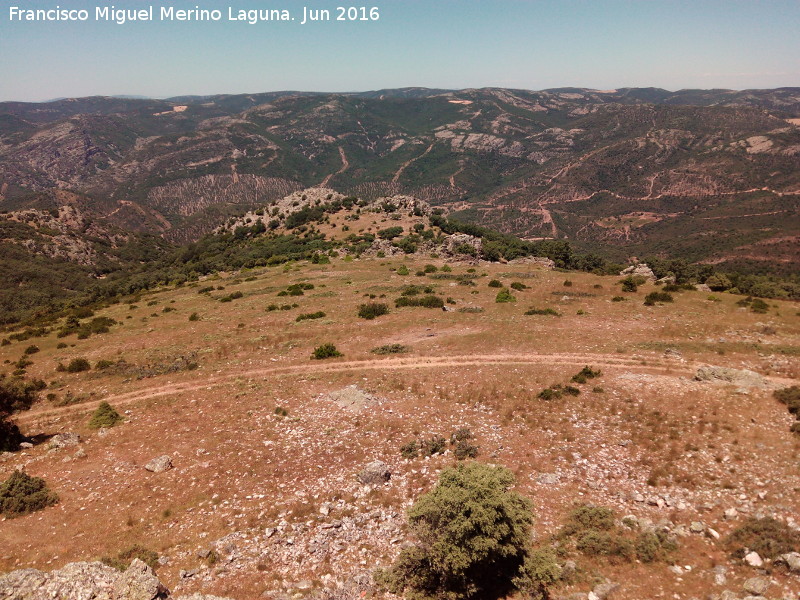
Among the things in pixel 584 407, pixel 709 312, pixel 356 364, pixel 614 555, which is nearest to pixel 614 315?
pixel 709 312

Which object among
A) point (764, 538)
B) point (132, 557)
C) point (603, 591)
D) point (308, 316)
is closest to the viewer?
point (603, 591)

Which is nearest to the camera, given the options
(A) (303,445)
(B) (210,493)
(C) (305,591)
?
(C) (305,591)

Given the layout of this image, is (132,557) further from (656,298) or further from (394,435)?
(656,298)

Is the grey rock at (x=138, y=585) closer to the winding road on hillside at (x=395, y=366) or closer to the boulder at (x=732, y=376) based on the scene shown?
the winding road on hillside at (x=395, y=366)

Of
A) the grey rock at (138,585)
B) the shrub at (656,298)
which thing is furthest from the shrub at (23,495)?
the shrub at (656,298)

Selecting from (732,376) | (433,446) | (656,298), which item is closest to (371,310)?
(433,446)

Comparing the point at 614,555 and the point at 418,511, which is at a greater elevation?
the point at 418,511

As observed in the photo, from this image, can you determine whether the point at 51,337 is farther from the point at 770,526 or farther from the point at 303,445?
the point at 770,526
